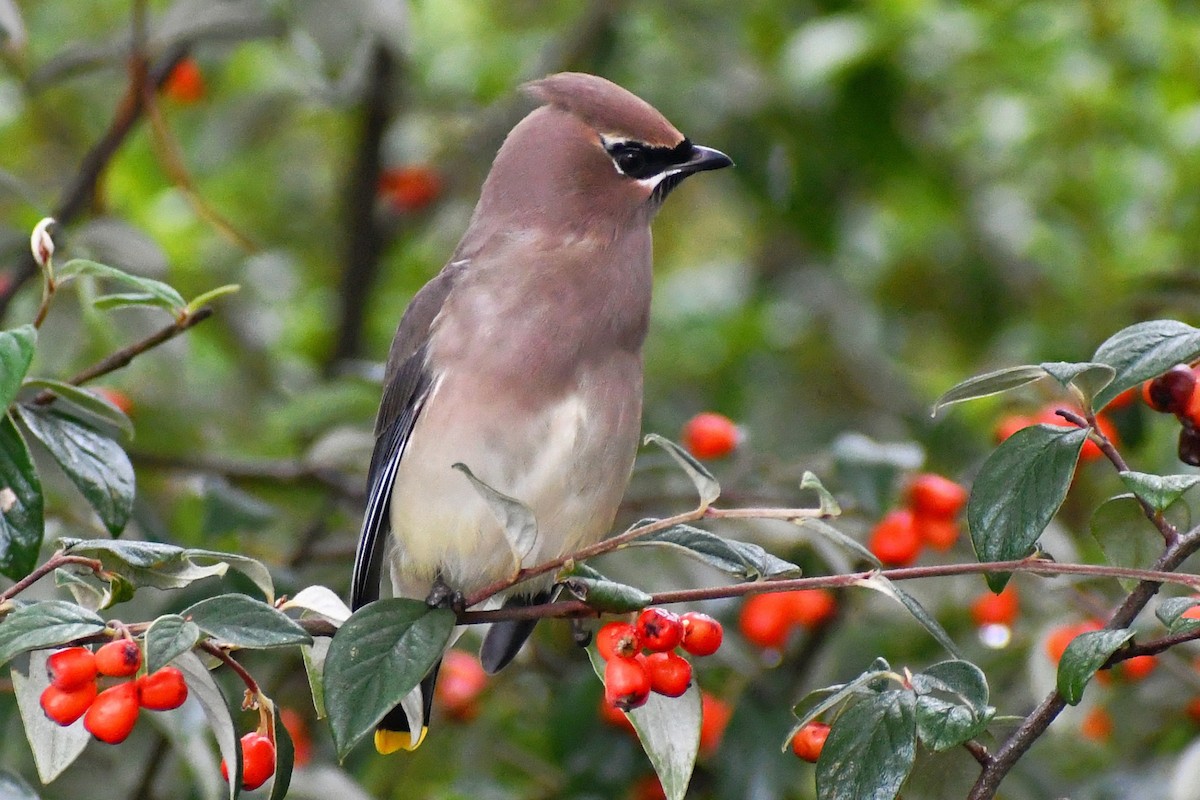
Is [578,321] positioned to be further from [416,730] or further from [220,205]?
[220,205]

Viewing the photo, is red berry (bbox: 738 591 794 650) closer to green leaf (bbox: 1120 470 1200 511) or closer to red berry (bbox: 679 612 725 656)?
red berry (bbox: 679 612 725 656)

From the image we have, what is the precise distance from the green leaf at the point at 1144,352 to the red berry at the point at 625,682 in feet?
2.25

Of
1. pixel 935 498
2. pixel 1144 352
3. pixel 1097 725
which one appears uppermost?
pixel 1144 352

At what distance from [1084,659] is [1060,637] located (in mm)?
1264

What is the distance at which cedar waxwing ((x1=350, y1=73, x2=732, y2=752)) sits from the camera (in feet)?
9.48

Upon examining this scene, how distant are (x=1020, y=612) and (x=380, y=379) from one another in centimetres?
158

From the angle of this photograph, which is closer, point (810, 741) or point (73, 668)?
point (73, 668)

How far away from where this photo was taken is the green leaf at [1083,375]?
1872mm

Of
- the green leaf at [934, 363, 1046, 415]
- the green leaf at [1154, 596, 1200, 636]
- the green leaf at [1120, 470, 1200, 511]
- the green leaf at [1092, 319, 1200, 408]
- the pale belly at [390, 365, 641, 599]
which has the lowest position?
the pale belly at [390, 365, 641, 599]

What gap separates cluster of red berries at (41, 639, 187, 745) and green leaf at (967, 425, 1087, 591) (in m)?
0.99

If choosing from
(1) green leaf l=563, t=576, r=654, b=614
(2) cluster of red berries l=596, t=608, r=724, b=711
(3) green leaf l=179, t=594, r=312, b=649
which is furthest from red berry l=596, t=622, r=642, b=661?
(3) green leaf l=179, t=594, r=312, b=649

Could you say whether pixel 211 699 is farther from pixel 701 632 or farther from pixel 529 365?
pixel 529 365

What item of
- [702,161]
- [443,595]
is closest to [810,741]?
[443,595]

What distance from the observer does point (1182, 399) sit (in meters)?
2.04
